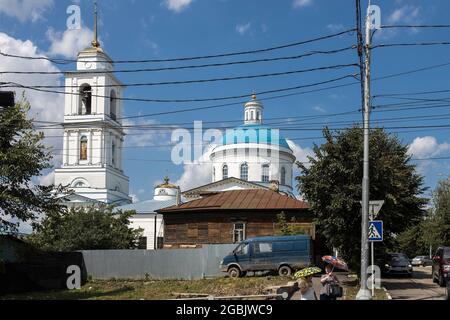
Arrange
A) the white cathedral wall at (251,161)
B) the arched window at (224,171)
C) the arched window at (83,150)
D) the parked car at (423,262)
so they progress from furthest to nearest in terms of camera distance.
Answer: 1. the arched window at (83,150)
2. the arched window at (224,171)
3. the white cathedral wall at (251,161)
4. the parked car at (423,262)

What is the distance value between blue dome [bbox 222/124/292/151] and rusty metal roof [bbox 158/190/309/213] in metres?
24.7

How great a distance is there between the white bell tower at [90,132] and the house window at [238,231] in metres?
39.4

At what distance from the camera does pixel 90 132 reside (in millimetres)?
80438

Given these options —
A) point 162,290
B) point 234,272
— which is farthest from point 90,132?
point 162,290

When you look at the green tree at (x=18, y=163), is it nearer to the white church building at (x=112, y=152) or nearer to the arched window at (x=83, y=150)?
the white church building at (x=112, y=152)

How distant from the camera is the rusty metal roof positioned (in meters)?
43.4

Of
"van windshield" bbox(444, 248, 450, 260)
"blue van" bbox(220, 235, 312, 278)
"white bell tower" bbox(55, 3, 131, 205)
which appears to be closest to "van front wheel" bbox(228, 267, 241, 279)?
"blue van" bbox(220, 235, 312, 278)

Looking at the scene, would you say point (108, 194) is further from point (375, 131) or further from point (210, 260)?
Answer: point (375, 131)

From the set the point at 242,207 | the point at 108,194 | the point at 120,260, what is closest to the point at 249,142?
the point at 108,194

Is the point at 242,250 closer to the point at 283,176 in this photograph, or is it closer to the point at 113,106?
the point at 283,176

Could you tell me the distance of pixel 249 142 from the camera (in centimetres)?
7244

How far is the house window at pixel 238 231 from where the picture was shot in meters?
43.9

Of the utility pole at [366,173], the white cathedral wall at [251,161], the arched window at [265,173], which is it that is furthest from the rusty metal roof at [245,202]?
the arched window at [265,173]

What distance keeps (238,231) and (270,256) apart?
11.4m
